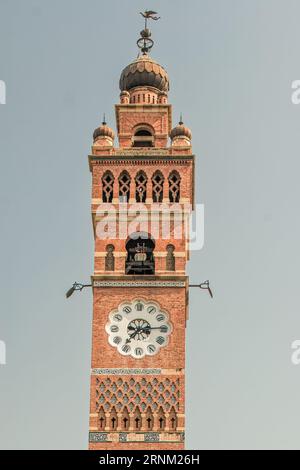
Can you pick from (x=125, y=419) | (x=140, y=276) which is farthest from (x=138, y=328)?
(x=125, y=419)

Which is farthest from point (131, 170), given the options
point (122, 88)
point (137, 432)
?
point (137, 432)

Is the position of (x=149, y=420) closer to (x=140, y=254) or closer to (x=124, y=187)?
(x=140, y=254)

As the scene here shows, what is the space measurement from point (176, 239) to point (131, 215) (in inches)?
70.1

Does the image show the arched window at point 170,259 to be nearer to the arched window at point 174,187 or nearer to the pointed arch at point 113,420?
the arched window at point 174,187

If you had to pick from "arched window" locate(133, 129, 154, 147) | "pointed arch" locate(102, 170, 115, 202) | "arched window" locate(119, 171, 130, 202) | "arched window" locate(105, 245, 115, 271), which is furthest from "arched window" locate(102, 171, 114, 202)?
"arched window" locate(133, 129, 154, 147)

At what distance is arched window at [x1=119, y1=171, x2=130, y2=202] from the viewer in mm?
48406

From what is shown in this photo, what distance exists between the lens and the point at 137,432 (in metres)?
44.9

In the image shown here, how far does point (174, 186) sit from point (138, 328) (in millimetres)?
5394

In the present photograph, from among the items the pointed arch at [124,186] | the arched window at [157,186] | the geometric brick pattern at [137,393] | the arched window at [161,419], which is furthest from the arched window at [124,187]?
the arched window at [161,419]

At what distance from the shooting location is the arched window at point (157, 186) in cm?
4831

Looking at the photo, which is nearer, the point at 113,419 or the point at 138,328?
the point at 113,419

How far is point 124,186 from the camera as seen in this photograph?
1911 inches
